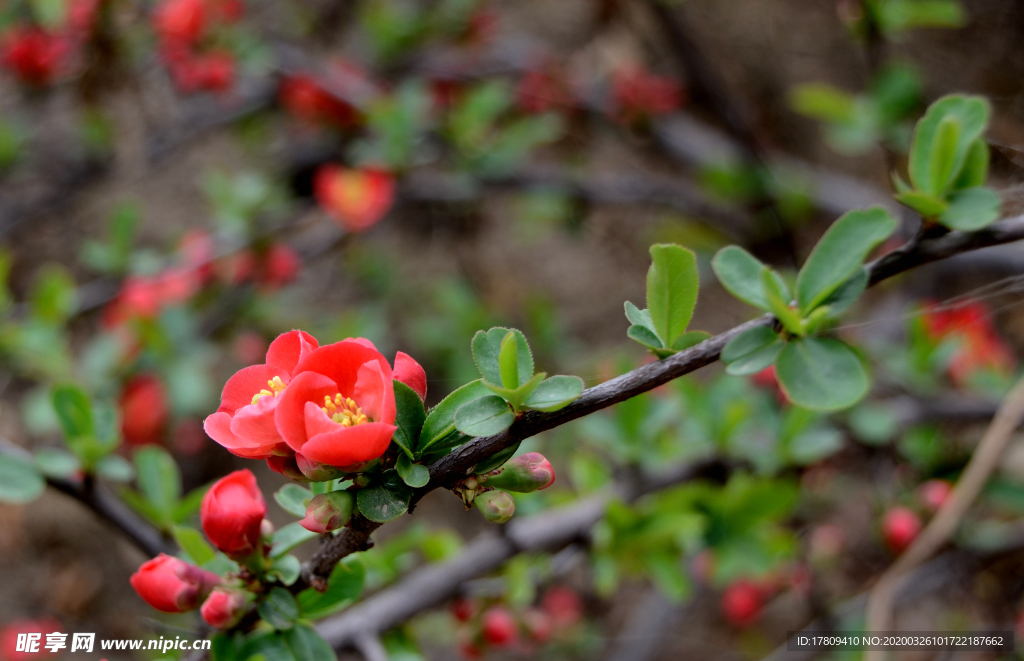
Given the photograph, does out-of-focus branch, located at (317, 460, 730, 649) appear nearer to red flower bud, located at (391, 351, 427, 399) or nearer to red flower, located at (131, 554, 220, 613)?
red flower, located at (131, 554, 220, 613)

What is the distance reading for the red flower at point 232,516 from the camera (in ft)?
1.40

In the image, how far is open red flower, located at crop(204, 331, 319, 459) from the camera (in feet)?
1.19

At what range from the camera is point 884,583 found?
84 centimetres

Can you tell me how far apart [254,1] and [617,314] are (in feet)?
4.81

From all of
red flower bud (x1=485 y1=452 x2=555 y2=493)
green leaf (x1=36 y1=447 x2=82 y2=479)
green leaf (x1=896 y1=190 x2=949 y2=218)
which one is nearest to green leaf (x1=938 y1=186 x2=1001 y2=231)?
green leaf (x1=896 y1=190 x2=949 y2=218)

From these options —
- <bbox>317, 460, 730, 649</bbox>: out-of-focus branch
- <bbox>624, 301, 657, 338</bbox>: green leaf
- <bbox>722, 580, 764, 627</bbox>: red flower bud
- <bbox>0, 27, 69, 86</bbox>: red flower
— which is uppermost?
<bbox>0, 27, 69, 86</bbox>: red flower

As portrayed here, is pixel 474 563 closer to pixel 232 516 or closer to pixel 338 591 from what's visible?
pixel 338 591

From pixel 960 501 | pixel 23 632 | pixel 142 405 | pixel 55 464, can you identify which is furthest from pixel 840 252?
pixel 142 405

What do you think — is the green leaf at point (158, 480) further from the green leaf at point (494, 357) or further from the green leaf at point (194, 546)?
the green leaf at point (494, 357)

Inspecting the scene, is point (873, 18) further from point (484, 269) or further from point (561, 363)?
point (484, 269)

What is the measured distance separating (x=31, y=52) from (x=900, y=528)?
80.9 inches

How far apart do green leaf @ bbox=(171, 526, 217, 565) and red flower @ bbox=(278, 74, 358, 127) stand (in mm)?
1330

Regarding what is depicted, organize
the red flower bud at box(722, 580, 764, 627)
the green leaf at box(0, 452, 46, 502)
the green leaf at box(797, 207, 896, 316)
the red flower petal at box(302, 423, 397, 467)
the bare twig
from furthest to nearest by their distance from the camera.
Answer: the red flower bud at box(722, 580, 764, 627) < the bare twig < the green leaf at box(0, 452, 46, 502) < the green leaf at box(797, 207, 896, 316) < the red flower petal at box(302, 423, 397, 467)

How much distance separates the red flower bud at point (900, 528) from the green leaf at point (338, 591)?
83 cm
